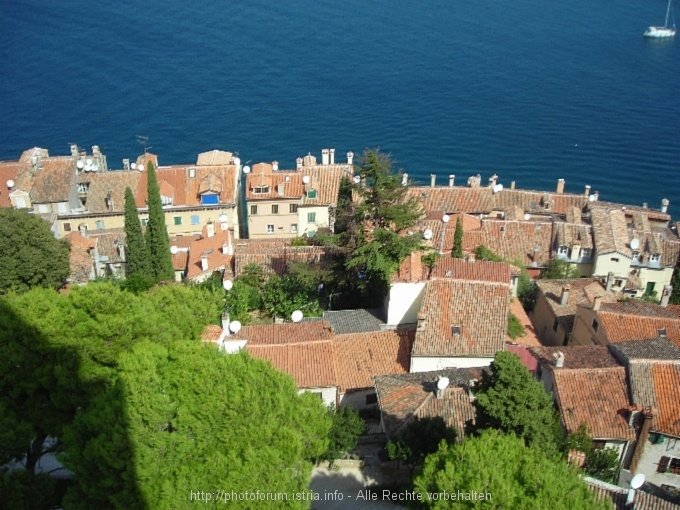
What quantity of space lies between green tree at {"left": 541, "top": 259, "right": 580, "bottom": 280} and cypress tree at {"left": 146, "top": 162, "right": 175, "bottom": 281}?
26.7m

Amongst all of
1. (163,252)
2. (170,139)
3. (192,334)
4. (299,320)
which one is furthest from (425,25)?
(192,334)

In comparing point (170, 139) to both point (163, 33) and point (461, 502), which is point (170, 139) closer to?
point (163, 33)

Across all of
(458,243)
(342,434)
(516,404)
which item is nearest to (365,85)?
(458,243)

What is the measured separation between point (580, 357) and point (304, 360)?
42.0ft

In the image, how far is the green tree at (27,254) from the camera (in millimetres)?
40656

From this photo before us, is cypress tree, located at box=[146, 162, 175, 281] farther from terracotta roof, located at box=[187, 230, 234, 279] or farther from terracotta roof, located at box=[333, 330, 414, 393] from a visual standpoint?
terracotta roof, located at box=[333, 330, 414, 393]

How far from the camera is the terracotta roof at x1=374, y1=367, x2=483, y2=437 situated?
91.5 ft

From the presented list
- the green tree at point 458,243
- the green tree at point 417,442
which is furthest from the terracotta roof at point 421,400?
the green tree at point 458,243

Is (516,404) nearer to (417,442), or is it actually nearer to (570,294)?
(417,442)

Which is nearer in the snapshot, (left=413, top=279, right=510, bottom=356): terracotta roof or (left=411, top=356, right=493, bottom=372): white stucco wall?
(left=411, top=356, right=493, bottom=372): white stucco wall

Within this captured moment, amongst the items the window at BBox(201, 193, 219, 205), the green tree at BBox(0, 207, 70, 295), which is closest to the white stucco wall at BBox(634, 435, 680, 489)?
the green tree at BBox(0, 207, 70, 295)

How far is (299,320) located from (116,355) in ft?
42.1

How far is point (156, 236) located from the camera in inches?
1807

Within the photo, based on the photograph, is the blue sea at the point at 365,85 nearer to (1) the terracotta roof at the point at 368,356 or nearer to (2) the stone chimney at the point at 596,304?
(2) the stone chimney at the point at 596,304
